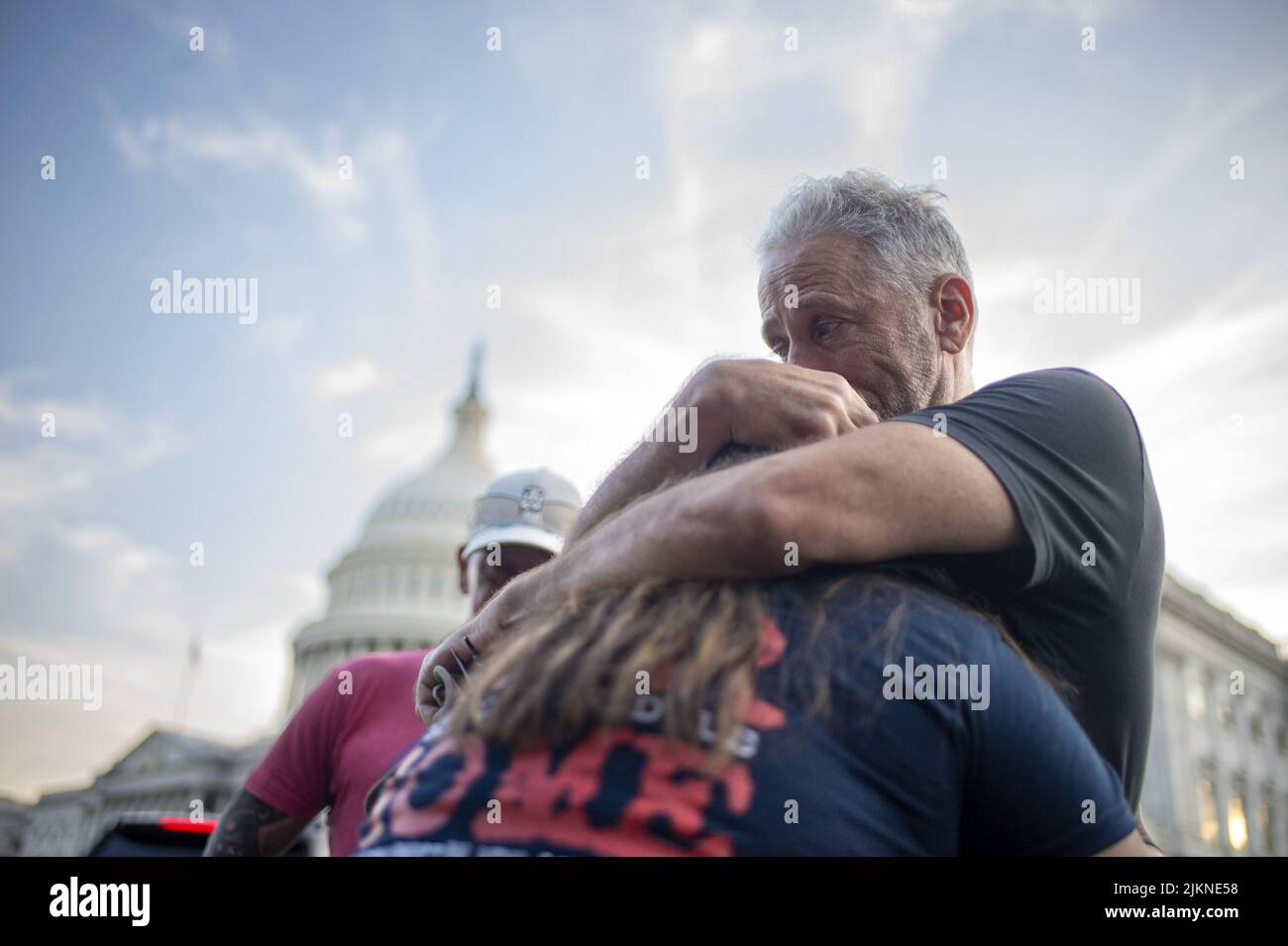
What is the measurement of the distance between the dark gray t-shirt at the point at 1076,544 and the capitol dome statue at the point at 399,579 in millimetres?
70935

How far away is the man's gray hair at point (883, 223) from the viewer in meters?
2.32

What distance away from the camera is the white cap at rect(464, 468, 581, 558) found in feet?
17.5

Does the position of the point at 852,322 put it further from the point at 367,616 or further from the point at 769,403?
the point at 367,616

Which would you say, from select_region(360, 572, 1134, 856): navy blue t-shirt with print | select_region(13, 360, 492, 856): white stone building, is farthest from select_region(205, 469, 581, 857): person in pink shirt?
select_region(13, 360, 492, 856): white stone building

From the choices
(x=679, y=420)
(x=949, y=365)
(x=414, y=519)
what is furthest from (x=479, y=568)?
(x=414, y=519)

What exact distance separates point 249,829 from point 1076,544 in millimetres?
3105

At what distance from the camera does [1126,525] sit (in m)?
1.71

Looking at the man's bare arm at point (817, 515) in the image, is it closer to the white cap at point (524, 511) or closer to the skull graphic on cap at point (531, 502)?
the white cap at point (524, 511)

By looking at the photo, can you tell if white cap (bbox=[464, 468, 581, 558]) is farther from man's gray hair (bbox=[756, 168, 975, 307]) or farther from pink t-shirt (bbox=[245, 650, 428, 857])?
man's gray hair (bbox=[756, 168, 975, 307])

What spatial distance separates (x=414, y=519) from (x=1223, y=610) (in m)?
54.9

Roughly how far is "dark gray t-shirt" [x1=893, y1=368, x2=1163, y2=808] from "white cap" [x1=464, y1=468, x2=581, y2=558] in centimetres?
361

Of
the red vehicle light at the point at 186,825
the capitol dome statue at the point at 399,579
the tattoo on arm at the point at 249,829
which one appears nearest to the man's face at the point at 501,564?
the red vehicle light at the point at 186,825

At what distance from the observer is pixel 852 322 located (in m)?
2.29
